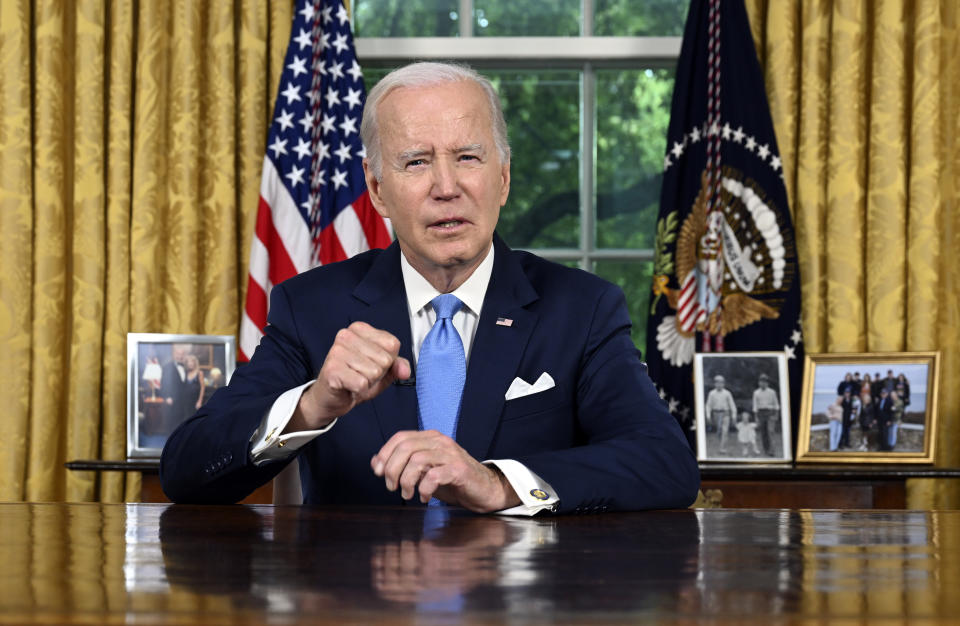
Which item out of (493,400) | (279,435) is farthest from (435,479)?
(493,400)

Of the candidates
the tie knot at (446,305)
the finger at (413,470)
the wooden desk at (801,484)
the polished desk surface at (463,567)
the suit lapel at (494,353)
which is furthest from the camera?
the wooden desk at (801,484)

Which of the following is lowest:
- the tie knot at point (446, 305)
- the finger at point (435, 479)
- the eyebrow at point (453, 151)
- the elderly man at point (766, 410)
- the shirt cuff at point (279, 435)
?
the elderly man at point (766, 410)

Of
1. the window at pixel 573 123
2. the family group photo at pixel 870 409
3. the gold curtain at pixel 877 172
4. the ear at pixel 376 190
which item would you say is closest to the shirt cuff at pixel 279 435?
the ear at pixel 376 190

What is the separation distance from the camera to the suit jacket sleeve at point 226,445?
63.6 inches

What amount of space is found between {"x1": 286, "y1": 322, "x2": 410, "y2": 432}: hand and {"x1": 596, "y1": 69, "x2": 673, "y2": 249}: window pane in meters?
2.74

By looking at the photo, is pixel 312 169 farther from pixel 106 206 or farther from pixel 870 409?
pixel 870 409

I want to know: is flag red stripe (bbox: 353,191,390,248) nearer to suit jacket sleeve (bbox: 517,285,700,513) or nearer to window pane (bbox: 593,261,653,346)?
window pane (bbox: 593,261,653,346)

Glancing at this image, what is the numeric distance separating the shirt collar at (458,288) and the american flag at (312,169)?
166 centimetres

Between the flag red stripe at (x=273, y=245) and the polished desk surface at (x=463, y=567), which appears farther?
the flag red stripe at (x=273, y=245)

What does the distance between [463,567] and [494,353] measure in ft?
3.04

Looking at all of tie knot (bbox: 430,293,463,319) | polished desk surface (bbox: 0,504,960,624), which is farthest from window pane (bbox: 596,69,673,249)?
polished desk surface (bbox: 0,504,960,624)

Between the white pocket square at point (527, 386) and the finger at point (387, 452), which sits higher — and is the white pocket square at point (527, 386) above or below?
above

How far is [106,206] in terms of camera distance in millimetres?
3801

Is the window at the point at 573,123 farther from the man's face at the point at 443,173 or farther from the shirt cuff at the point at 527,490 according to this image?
the shirt cuff at the point at 527,490
